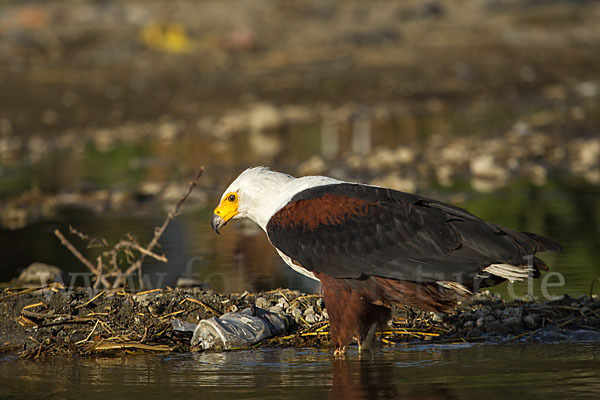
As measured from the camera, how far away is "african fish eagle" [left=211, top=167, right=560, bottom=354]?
19.9ft

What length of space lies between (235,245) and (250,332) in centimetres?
392

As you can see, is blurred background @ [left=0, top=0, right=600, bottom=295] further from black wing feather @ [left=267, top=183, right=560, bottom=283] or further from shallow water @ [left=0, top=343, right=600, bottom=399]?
black wing feather @ [left=267, top=183, right=560, bottom=283]

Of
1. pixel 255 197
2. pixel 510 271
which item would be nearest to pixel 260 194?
pixel 255 197

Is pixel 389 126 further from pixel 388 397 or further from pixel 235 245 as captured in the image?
pixel 388 397

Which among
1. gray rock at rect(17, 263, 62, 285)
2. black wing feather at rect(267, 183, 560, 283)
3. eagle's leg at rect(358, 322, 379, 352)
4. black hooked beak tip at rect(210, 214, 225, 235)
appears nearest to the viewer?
black wing feather at rect(267, 183, 560, 283)

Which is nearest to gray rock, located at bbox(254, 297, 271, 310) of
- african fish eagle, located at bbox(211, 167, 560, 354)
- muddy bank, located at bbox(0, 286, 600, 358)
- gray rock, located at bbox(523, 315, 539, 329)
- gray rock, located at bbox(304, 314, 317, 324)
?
muddy bank, located at bbox(0, 286, 600, 358)

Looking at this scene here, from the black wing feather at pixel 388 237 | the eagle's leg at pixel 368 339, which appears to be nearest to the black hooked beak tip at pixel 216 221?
the black wing feather at pixel 388 237

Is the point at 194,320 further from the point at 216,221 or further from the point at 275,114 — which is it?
the point at 275,114

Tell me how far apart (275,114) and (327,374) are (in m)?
15.8

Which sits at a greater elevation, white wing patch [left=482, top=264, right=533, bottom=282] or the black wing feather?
the black wing feather

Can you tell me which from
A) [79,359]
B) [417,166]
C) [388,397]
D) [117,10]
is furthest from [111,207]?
[117,10]

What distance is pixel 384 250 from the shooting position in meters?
6.22

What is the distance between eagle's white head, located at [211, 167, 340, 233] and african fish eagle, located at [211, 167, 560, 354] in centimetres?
7

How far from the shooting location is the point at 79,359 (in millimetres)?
6562
